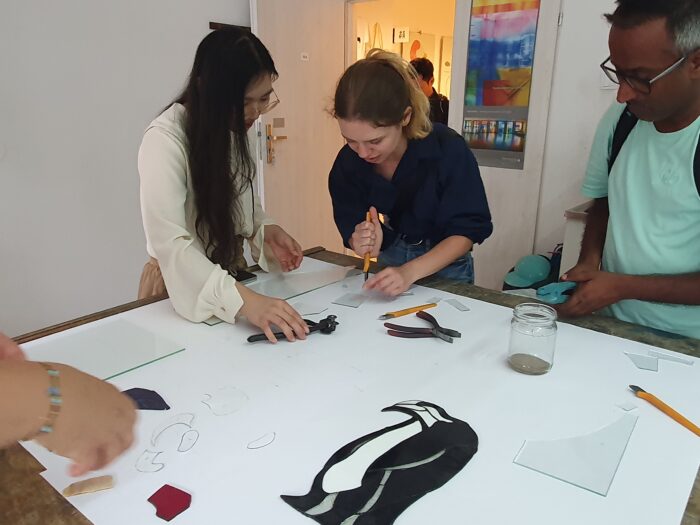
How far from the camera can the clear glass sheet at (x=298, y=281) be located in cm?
130

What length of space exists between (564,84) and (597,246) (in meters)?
1.73

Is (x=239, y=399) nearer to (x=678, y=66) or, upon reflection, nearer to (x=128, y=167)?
(x=678, y=66)

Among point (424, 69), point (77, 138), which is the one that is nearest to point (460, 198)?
point (77, 138)

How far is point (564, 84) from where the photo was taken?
2.68m

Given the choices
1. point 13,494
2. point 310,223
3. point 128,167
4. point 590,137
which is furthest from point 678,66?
point 310,223

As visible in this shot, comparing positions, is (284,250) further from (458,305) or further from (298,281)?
(458,305)

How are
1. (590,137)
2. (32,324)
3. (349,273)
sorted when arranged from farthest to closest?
(590,137)
(32,324)
(349,273)

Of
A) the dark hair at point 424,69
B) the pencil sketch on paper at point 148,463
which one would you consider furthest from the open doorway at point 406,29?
the pencil sketch on paper at point 148,463

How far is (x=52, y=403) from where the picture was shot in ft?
1.49

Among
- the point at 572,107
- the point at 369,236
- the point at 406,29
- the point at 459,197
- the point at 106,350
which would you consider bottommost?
the point at 106,350

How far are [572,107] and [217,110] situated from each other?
2.16 metres

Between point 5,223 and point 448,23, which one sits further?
point 448,23

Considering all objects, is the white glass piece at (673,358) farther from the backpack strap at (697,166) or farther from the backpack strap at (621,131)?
the backpack strap at (621,131)

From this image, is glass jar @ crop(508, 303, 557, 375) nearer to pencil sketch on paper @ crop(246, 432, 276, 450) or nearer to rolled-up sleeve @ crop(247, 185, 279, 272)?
pencil sketch on paper @ crop(246, 432, 276, 450)
